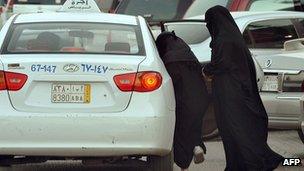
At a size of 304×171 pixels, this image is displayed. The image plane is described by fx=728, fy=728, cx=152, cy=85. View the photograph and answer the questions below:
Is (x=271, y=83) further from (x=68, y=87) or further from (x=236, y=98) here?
(x=68, y=87)

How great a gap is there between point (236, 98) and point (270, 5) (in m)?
6.62

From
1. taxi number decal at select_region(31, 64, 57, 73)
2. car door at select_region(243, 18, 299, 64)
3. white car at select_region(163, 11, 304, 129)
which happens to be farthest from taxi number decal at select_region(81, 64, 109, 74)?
car door at select_region(243, 18, 299, 64)

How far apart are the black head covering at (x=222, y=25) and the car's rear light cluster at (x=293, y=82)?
67.8 inches

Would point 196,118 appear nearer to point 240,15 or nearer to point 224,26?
point 224,26

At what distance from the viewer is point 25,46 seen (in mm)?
6410

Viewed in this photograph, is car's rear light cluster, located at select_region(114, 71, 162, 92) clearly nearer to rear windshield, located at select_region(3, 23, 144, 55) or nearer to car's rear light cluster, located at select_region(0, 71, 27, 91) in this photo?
rear windshield, located at select_region(3, 23, 144, 55)

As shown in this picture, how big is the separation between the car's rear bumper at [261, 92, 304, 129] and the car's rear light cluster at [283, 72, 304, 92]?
2.5 inches

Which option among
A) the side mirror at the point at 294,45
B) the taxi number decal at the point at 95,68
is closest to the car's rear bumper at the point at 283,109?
the side mirror at the point at 294,45

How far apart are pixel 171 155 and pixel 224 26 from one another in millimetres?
1287

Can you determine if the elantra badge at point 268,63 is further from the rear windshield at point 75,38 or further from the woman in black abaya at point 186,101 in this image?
the rear windshield at point 75,38

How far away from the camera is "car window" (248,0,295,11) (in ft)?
42.1

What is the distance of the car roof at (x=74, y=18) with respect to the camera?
689 cm

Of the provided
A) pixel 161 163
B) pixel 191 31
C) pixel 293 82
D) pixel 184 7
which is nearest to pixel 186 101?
pixel 161 163

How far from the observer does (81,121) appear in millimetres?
5898
